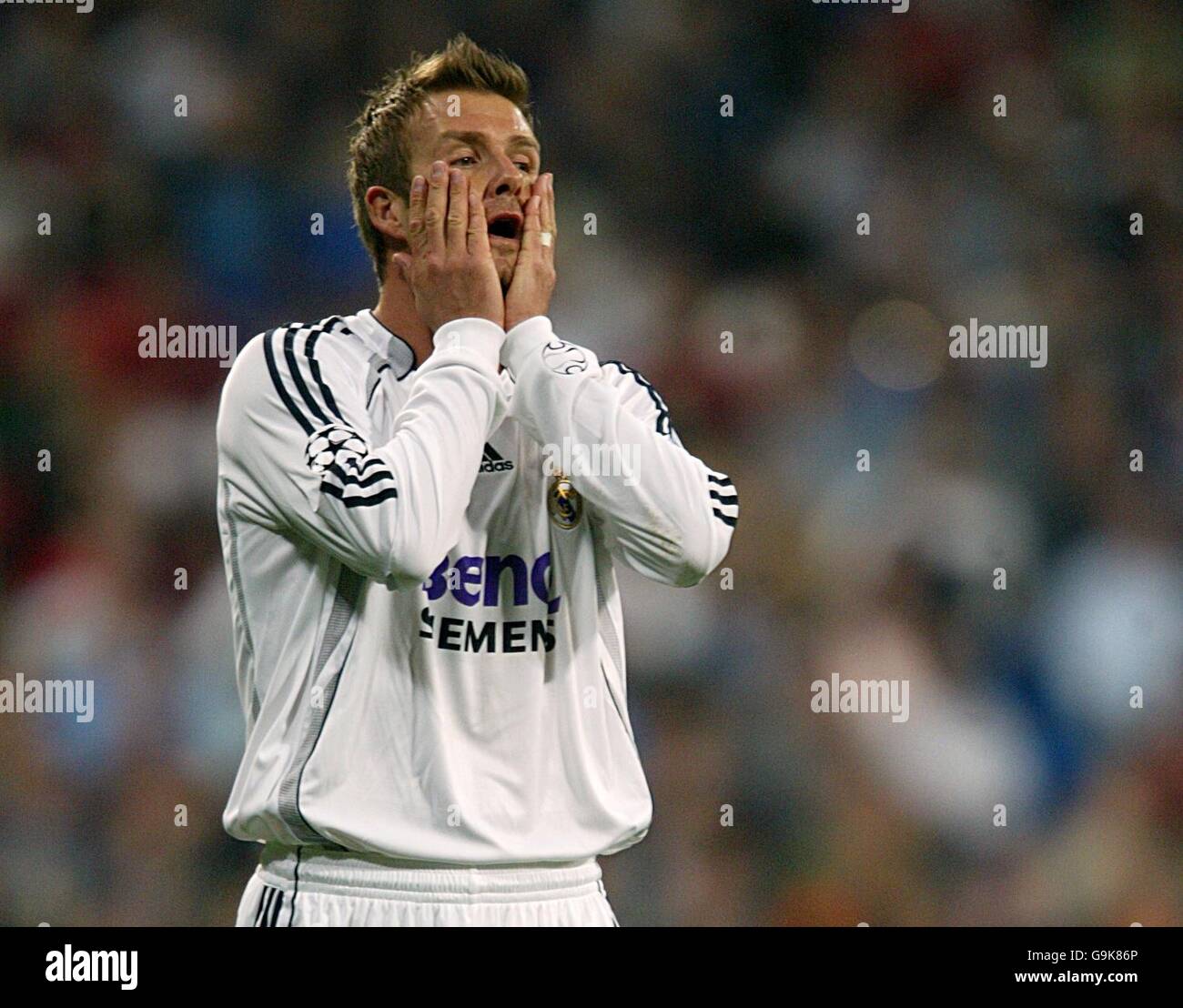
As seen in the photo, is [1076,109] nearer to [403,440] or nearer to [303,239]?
[303,239]

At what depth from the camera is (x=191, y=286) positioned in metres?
4.55

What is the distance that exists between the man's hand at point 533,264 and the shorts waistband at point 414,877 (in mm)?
897

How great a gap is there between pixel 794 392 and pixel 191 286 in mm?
1807

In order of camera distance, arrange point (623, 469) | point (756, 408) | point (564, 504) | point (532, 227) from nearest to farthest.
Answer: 1. point (623, 469)
2. point (564, 504)
3. point (532, 227)
4. point (756, 408)

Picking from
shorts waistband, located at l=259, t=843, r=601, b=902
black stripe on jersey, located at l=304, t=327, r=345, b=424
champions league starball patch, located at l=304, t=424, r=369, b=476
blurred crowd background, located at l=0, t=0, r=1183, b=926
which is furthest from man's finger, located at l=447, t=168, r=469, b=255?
blurred crowd background, located at l=0, t=0, r=1183, b=926

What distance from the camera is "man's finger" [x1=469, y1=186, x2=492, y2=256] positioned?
2590 millimetres

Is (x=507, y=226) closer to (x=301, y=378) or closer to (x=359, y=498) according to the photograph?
(x=301, y=378)

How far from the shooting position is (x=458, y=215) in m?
2.59

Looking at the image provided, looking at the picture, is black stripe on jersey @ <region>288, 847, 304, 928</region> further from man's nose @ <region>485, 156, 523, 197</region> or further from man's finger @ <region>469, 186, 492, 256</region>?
man's nose @ <region>485, 156, 523, 197</region>

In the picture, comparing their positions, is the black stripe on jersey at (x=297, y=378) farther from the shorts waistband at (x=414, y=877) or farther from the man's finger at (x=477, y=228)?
the shorts waistband at (x=414, y=877)

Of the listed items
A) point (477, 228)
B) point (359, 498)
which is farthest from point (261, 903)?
point (477, 228)

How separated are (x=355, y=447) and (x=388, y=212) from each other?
0.62m

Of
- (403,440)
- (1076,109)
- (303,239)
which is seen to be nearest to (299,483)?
(403,440)

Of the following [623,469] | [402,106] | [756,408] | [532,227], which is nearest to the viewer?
[623,469]
